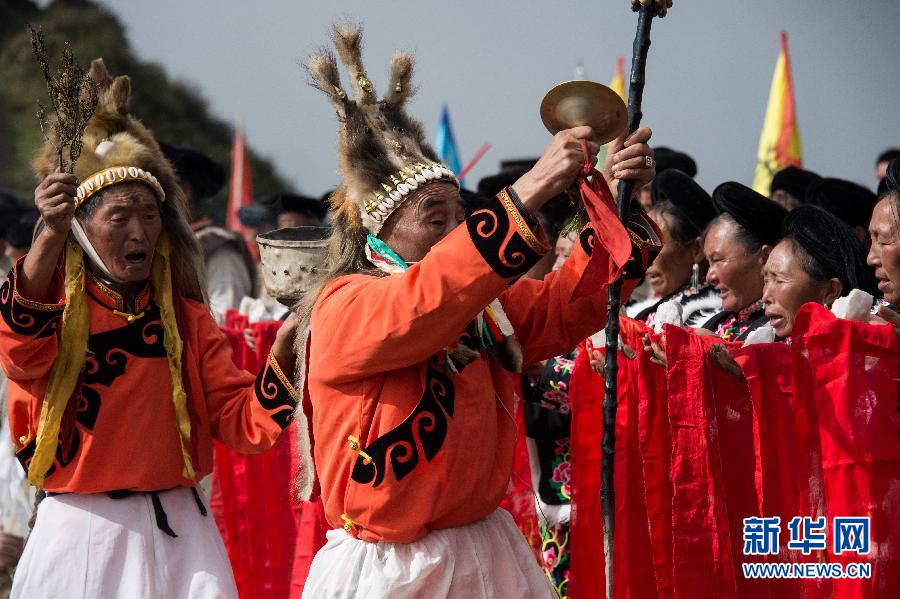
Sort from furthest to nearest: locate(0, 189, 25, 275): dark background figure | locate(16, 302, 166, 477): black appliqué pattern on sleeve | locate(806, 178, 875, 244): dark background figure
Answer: locate(0, 189, 25, 275): dark background figure, locate(806, 178, 875, 244): dark background figure, locate(16, 302, 166, 477): black appliqué pattern on sleeve

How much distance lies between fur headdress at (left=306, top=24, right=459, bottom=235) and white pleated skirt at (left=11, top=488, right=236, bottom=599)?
4.11 feet

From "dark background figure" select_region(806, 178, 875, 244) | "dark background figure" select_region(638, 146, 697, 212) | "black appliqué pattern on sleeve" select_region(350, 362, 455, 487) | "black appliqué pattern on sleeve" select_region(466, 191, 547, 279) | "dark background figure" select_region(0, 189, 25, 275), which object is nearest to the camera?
"black appliqué pattern on sleeve" select_region(466, 191, 547, 279)

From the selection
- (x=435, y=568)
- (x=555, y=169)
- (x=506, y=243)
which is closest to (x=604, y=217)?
(x=555, y=169)

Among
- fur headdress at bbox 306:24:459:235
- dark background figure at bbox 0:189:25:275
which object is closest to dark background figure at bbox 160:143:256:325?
dark background figure at bbox 0:189:25:275

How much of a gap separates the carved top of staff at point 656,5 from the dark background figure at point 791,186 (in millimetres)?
3131

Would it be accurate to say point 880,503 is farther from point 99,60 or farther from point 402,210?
point 99,60

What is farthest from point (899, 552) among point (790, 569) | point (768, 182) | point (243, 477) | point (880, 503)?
point (768, 182)

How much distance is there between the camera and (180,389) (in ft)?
13.5

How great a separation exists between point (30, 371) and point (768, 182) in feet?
17.4

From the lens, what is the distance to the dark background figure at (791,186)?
6.25 m

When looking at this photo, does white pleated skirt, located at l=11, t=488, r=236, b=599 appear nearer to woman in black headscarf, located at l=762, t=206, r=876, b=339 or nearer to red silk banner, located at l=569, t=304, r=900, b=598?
red silk banner, located at l=569, t=304, r=900, b=598

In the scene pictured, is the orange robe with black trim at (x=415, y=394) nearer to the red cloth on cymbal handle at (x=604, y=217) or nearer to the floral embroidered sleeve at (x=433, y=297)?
the floral embroidered sleeve at (x=433, y=297)

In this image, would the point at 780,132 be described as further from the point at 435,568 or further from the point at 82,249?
the point at 435,568

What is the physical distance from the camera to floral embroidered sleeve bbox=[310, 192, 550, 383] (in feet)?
9.69
